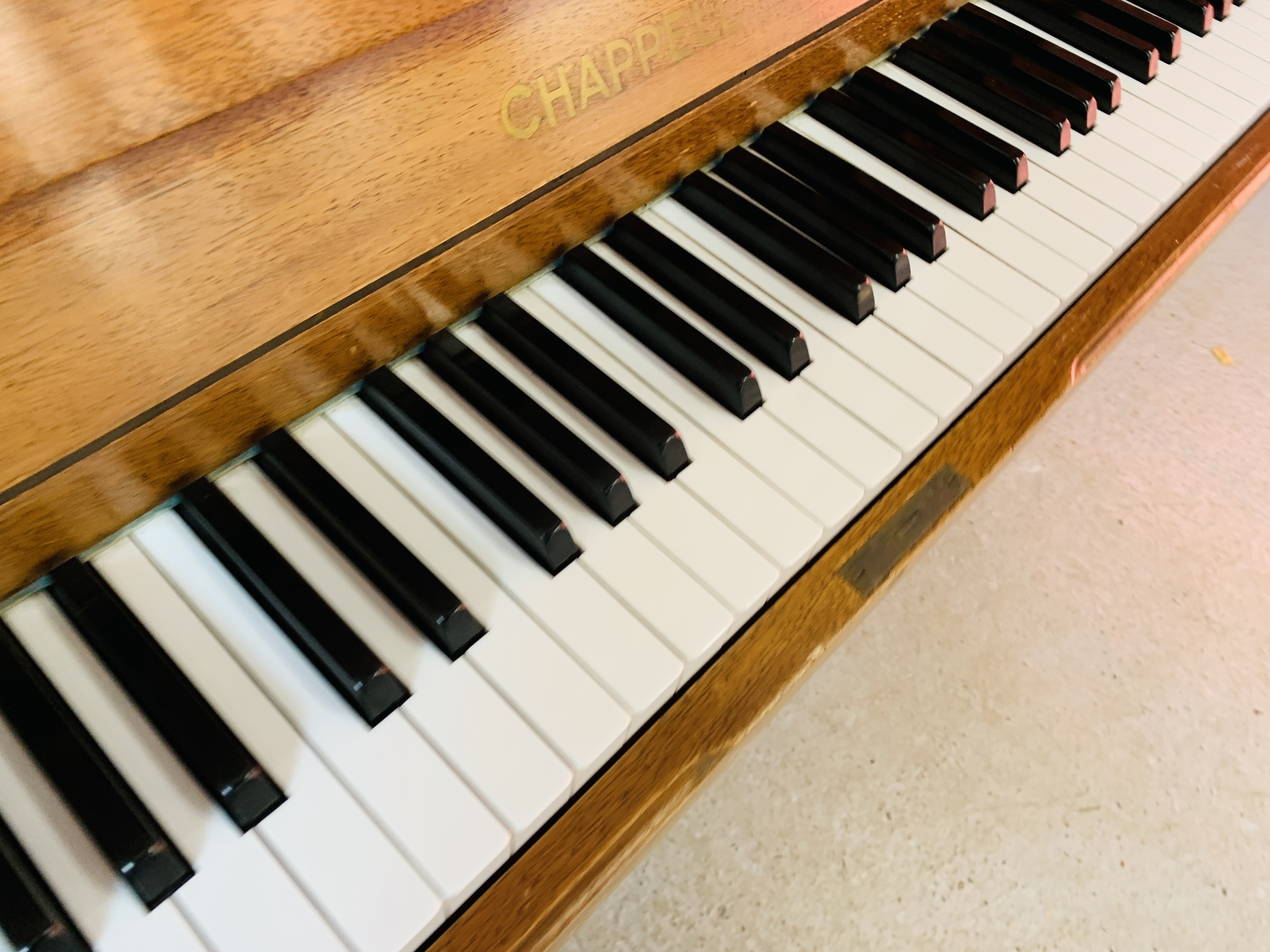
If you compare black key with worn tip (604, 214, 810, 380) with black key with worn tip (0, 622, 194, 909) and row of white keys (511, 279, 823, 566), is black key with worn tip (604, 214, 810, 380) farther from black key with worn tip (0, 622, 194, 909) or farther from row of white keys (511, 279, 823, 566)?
black key with worn tip (0, 622, 194, 909)

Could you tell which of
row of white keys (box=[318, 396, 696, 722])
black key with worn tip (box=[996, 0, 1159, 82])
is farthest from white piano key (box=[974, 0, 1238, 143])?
row of white keys (box=[318, 396, 696, 722])

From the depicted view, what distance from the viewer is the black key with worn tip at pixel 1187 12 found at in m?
1.20

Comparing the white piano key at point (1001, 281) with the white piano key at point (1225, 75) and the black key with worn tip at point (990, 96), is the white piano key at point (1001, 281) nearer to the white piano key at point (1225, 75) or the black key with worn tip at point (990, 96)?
the black key with worn tip at point (990, 96)

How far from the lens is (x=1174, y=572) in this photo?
153 cm

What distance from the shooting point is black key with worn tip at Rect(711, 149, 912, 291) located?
877mm

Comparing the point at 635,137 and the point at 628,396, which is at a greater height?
the point at 635,137

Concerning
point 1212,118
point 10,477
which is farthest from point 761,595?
point 1212,118

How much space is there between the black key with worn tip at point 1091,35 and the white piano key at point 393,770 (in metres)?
1.19

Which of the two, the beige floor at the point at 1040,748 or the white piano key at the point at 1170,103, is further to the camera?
the beige floor at the point at 1040,748

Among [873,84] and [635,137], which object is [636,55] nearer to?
[635,137]

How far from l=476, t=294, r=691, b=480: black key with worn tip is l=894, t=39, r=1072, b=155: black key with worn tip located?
2.07 ft

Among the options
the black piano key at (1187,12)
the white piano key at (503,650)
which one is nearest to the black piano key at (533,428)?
the white piano key at (503,650)

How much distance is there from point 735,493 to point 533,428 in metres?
0.18

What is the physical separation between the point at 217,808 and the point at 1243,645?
5.16 feet
